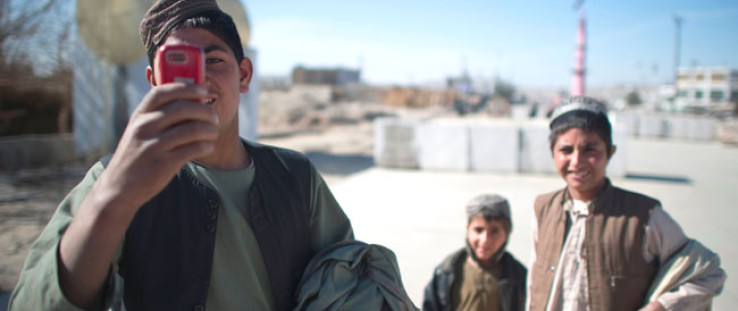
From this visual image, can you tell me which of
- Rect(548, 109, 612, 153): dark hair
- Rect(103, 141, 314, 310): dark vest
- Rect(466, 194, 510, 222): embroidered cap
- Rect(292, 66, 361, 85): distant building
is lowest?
Rect(466, 194, 510, 222): embroidered cap

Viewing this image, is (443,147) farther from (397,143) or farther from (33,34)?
(33,34)

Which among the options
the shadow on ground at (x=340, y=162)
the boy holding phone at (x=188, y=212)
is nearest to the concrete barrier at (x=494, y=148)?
the shadow on ground at (x=340, y=162)

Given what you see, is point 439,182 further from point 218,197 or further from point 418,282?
point 218,197

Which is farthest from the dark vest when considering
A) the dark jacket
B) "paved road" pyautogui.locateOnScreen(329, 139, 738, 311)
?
"paved road" pyautogui.locateOnScreen(329, 139, 738, 311)

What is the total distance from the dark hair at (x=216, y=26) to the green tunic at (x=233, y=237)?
0.96ft

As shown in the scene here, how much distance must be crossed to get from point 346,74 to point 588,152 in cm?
7179

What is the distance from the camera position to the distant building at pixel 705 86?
3909cm

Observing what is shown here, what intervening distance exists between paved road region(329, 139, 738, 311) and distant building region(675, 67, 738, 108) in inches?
1298

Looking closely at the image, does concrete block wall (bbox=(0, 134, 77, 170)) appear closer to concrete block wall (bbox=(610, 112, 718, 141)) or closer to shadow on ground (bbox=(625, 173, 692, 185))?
shadow on ground (bbox=(625, 173, 692, 185))

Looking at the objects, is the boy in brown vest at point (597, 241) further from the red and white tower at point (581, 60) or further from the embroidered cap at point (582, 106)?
the red and white tower at point (581, 60)

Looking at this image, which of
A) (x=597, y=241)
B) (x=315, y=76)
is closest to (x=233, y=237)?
(x=597, y=241)

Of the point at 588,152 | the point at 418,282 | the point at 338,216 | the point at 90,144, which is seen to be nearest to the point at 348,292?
the point at 338,216

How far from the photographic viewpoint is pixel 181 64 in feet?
2.59

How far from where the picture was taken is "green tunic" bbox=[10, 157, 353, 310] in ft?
3.03
